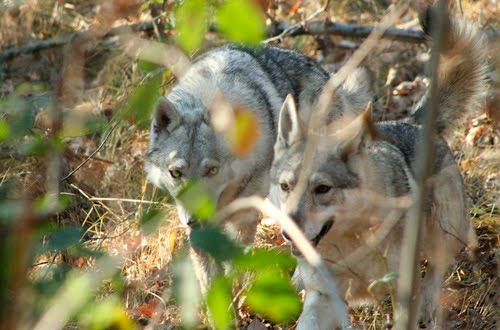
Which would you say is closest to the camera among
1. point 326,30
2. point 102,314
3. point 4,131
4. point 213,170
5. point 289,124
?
point 102,314

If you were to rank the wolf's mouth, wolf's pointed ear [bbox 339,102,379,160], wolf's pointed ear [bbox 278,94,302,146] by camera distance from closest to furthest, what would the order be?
the wolf's mouth < wolf's pointed ear [bbox 339,102,379,160] < wolf's pointed ear [bbox 278,94,302,146]

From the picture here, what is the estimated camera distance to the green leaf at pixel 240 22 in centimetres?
163

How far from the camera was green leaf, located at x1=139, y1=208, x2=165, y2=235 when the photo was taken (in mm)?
1822

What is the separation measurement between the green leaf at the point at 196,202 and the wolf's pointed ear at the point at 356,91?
16.2 ft

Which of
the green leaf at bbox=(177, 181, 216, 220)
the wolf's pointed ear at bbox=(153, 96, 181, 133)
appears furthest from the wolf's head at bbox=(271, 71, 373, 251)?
the green leaf at bbox=(177, 181, 216, 220)

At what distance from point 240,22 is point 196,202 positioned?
437 mm

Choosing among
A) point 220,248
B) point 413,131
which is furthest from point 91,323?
point 413,131

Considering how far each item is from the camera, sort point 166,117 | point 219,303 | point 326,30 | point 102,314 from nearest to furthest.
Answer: point 219,303 < point 102,314 < point 166,117 < point 326,30

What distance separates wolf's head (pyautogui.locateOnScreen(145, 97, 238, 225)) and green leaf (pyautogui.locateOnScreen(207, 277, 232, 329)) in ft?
12.9

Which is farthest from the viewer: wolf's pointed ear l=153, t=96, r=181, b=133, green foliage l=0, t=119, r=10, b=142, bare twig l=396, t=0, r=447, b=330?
wolf's pointed ear l=153, t=96, r=181, b=133

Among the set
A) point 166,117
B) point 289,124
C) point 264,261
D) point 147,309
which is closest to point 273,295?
point 264,261

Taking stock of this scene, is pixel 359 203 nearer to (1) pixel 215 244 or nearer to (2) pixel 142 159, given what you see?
(1) pixel 215 244

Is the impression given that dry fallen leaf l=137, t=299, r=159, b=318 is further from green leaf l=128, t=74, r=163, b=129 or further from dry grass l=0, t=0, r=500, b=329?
green leaf l=128, t=74, r=163, b=129

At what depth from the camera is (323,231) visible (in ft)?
14.7
